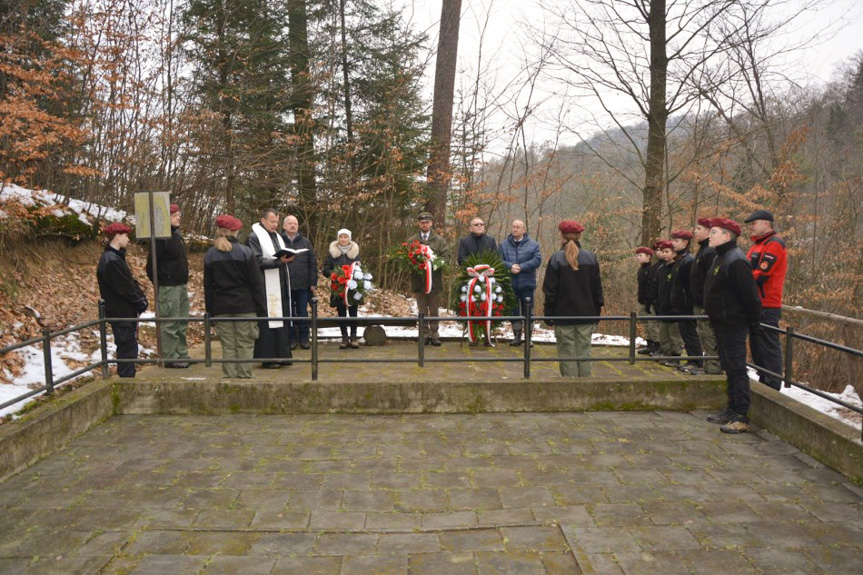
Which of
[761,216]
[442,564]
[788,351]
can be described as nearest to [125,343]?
[442,564]

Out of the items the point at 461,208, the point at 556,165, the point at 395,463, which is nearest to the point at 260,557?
the point at 395,463

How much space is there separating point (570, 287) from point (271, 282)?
385 centimetres

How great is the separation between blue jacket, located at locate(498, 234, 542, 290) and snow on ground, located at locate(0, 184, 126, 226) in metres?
7.51

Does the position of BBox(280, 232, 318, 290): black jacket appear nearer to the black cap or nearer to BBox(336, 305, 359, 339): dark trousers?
BBox(336, 305, 359, 339): dark trousers

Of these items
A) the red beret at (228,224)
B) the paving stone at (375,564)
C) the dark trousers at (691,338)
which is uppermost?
the red beret at (228,224)

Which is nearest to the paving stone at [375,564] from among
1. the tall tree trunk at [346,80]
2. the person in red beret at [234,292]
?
the person in red beret at [234,292]

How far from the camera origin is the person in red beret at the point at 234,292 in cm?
731

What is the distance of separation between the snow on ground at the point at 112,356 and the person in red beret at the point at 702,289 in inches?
29.0

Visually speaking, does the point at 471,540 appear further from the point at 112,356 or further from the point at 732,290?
the point at 112,356

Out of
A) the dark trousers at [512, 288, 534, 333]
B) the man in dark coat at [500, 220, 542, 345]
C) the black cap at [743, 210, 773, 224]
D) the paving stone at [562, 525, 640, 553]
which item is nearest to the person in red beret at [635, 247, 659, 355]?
the man in dark coat at [500, 220, 542, 345]

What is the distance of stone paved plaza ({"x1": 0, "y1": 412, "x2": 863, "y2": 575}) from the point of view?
3.83 metres

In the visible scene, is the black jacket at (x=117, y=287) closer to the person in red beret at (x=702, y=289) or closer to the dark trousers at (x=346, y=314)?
the dark trousers at (x=346, y=314)

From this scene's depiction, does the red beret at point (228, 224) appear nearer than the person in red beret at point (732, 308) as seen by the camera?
No

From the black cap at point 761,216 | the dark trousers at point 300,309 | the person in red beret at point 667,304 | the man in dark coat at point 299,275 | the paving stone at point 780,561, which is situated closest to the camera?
the paving stone at point 780,561
